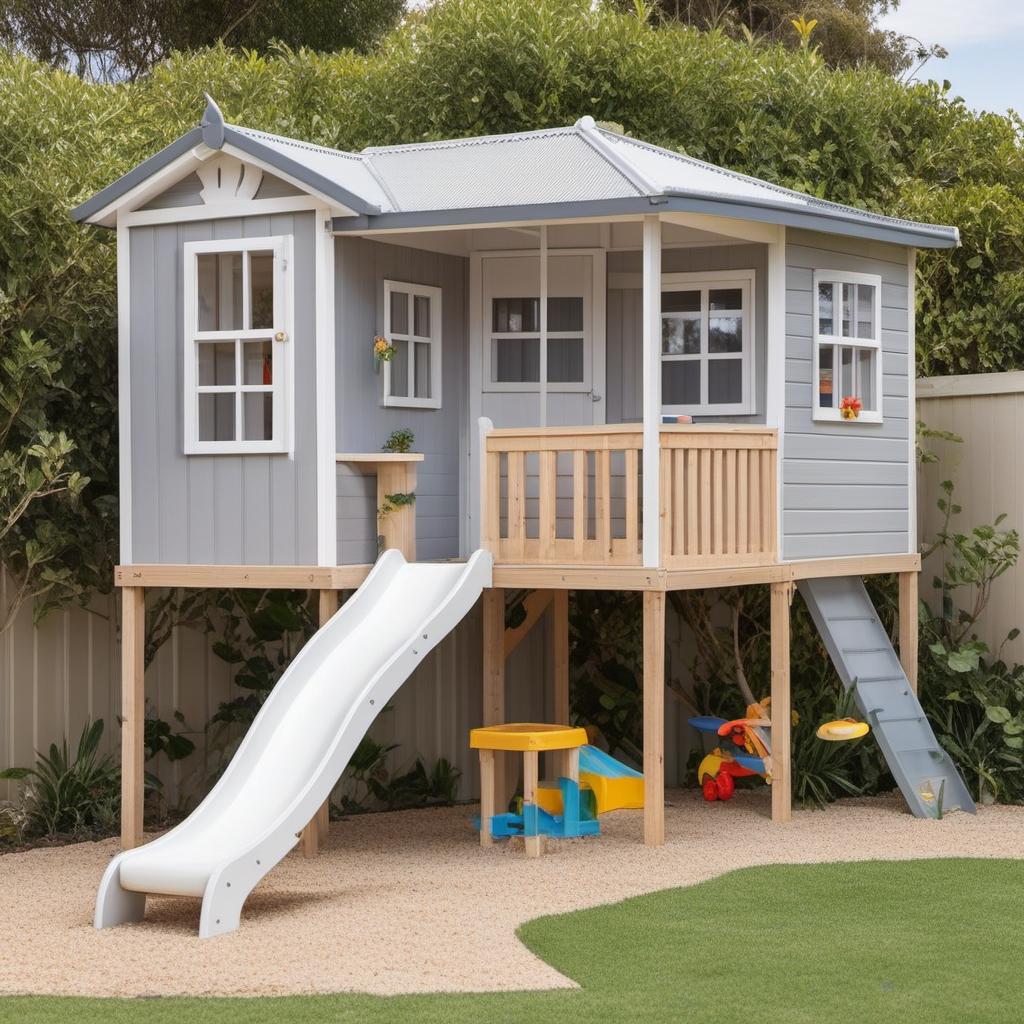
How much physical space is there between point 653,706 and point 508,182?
305 cm

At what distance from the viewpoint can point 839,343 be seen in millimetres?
10633

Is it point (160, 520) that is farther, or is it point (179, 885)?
point (160, 520)

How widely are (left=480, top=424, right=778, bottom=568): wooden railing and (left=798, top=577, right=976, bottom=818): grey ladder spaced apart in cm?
102

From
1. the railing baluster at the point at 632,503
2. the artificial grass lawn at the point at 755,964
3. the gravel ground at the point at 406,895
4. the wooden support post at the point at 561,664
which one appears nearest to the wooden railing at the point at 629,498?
the railing baluster at the point at 632,503

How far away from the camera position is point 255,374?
9750 mm

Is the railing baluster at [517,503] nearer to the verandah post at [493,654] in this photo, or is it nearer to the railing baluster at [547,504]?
the railing baluster at [547,504]

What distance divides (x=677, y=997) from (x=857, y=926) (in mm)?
1443

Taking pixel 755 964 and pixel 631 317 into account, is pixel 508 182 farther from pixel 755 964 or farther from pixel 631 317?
pixel 755 964

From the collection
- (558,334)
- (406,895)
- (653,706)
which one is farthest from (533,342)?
(406,895)

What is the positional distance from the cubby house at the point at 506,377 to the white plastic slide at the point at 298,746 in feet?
1.23

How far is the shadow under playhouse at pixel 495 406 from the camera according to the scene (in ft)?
30.7

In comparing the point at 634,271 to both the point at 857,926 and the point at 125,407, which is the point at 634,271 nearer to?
the point at 125,407

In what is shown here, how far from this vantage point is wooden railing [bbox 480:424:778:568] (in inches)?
370

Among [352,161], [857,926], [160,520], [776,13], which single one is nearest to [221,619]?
[160,520]
